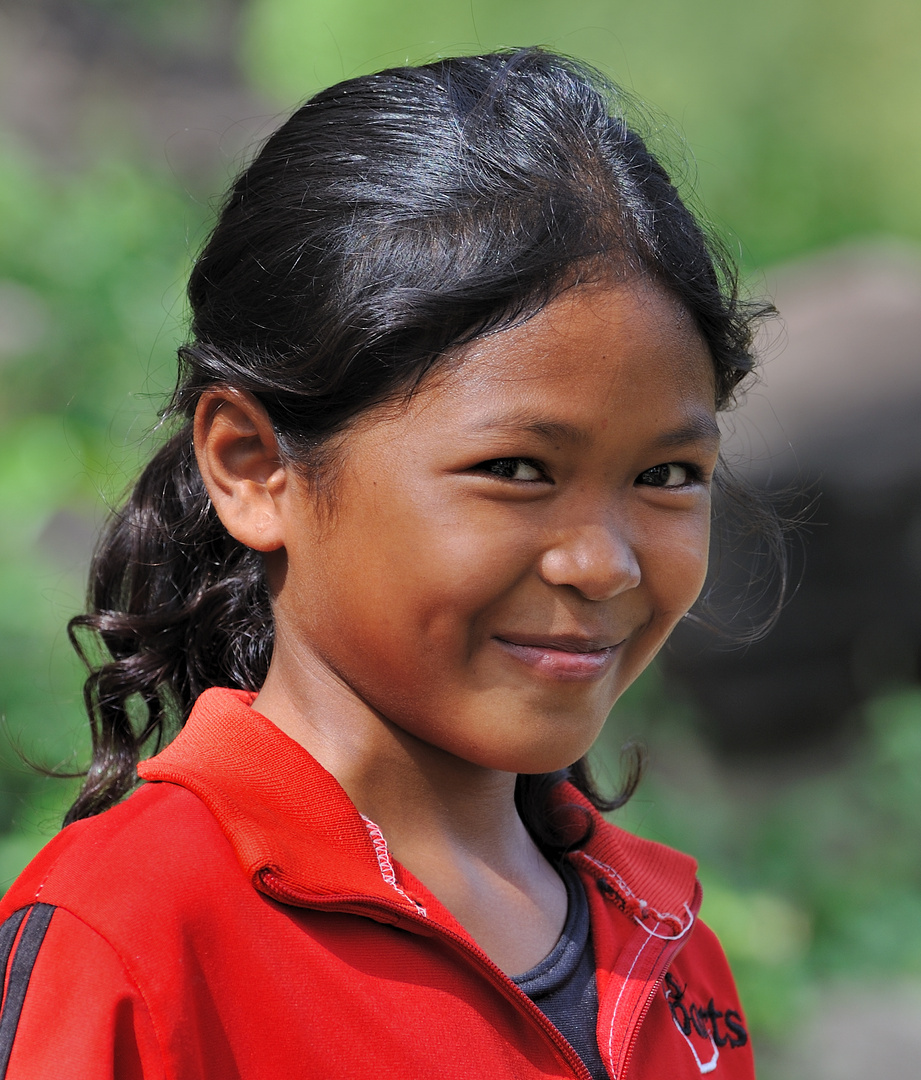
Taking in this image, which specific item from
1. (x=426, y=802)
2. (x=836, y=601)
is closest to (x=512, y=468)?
(x=426, y=802)

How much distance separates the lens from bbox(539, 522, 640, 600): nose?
1077 millimetres

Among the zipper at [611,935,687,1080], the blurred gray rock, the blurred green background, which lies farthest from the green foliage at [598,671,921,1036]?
the zipper at [611,935,687,1080]

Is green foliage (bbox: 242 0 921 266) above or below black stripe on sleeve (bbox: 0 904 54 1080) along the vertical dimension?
below

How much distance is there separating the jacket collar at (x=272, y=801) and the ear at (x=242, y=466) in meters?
0.16

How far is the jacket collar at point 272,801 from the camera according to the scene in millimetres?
1053

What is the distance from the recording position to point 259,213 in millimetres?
1229

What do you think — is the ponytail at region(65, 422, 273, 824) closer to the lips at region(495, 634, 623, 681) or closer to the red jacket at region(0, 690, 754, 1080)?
the red jacket at region(0, 690, 754, 1080)

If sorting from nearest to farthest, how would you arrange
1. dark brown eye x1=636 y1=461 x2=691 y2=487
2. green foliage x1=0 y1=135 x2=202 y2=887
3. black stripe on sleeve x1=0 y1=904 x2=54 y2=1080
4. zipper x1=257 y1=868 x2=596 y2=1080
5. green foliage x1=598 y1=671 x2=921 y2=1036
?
black stripe on sleeve x1=0 y1=904 x2=54 y2=1080
zipper x1=257 y1=868 x2=596 y2=1080
dark brown eye x1=636 y1=461 x2=691 y2=487
green foliage x1=0 y1=135 x2=202 y2=887
green foliage x1=598 y1=671 x2=921 y2=1036

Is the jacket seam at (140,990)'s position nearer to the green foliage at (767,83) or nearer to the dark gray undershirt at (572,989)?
the dark gray undershirt at (572,989)

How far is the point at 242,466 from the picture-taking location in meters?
1.21

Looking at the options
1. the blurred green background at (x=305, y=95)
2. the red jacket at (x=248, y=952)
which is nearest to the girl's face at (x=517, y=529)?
the red jacket at (x=248, y=952)

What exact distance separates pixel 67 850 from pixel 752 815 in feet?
12.5

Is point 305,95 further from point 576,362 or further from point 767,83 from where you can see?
point 767,83

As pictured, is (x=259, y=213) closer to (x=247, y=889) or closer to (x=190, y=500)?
(x=190, y=500)
